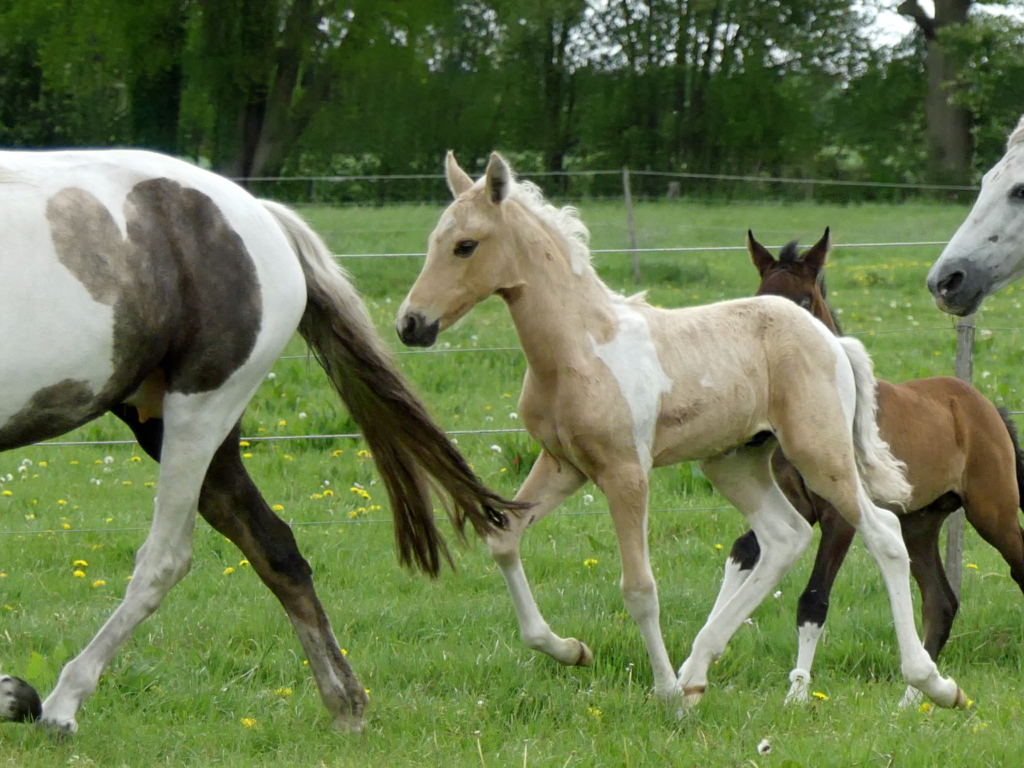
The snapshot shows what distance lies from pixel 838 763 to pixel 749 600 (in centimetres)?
104

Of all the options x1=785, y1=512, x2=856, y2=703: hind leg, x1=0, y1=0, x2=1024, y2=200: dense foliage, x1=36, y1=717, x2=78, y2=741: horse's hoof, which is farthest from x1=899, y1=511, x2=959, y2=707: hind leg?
x1=0, y1=0, x2=1024, y2=200: dense foliage

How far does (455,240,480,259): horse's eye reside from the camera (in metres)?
3.96

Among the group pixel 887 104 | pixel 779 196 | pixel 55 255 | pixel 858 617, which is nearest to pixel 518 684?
pixel 858 617

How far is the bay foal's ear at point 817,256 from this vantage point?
5.18 metres

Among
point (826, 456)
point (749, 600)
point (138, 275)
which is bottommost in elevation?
point (749, 600)

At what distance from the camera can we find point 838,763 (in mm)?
3279

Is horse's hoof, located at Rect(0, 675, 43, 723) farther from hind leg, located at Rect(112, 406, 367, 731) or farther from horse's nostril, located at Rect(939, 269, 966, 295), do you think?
horse's nostril, located at Rect(939, 269, 966, 295)

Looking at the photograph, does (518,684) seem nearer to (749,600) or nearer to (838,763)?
(749,600)

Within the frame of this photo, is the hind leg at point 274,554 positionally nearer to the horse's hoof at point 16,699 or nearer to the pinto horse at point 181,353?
the pinto horse at point 181,353

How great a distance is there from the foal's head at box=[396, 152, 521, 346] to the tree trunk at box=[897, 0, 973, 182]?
23.2m

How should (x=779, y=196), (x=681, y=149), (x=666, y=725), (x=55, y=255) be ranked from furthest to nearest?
(x=681, y=149) → (x=779, y=196) → (x=666, y=725) → (x=55, y=255)

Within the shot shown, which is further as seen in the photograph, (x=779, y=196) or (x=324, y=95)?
(x=324, y=95)

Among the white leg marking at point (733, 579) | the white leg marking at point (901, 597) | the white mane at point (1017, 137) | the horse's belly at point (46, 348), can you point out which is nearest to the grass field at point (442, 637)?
the white leg marking at point (901, 597)

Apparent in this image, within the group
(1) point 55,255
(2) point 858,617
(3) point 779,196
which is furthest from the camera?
(3) point 779,196
